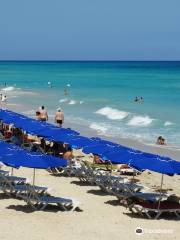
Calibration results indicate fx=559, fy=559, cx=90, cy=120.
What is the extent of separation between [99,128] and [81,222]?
16.5 meters

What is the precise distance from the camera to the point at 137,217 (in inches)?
452

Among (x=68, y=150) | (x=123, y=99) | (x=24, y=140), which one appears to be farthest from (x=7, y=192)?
(x=123, y=99)

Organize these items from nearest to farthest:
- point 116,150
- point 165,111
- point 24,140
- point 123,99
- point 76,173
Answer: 1. point 116,150
2. point 76,173
3. point 24,140
4. point 165,111
5. point 123,99

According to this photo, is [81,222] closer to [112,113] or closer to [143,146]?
[143,146]

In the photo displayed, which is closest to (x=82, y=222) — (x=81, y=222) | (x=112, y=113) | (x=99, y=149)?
(x=81, y=222)

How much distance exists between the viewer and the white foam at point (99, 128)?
25.9m

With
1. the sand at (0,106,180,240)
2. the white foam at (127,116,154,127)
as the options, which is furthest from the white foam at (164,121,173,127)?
the sand at (0,106,180,240)

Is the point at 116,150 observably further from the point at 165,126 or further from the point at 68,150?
the point at 165,126

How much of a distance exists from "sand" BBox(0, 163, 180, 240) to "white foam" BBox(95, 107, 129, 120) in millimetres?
19192

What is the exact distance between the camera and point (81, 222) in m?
10.8

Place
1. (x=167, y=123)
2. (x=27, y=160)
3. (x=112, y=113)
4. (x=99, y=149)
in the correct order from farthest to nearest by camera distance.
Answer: (x=112, y=113) → (x=167, y=123) → (x=99, y=149) → (x=27, y=160)

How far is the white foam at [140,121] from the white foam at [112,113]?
1.00 meters

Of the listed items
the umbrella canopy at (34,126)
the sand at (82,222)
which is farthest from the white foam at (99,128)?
the sand at (82,222)

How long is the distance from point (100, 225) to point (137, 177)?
537 centimetres
